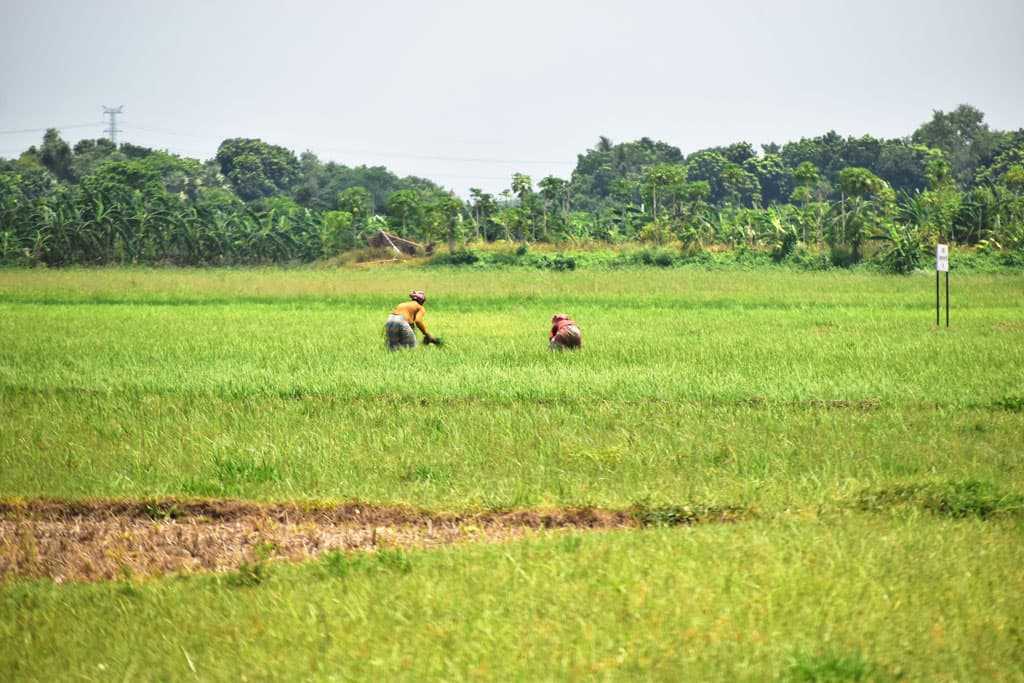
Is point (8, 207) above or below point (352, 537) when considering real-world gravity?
above

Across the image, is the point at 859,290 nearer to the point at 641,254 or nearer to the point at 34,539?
the point at 641,254

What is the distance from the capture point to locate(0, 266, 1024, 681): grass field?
4.07 metres

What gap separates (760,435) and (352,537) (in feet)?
12.7

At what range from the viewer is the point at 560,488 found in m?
6.81

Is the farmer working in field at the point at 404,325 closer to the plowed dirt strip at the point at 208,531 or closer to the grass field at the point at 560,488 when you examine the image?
the grass field at the point at 560,488

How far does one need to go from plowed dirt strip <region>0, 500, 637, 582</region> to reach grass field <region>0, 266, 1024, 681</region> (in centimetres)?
18

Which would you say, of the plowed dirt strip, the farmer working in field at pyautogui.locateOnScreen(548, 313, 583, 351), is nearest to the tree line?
the farmer working in field at pyautogui.locateOnScreen(548, 313, 583, 351)

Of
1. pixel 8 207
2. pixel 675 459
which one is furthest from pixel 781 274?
pixel 8 207

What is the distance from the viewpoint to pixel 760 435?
8414mm

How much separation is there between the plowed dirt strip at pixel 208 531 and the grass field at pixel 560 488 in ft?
0.59

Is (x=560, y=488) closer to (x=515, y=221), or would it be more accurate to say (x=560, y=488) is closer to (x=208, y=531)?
(x=208, y=531)

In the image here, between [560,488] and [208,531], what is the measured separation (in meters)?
2.26

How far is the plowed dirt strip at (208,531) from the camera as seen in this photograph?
5.61 meters

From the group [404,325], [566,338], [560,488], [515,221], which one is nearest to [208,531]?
[560,488]
